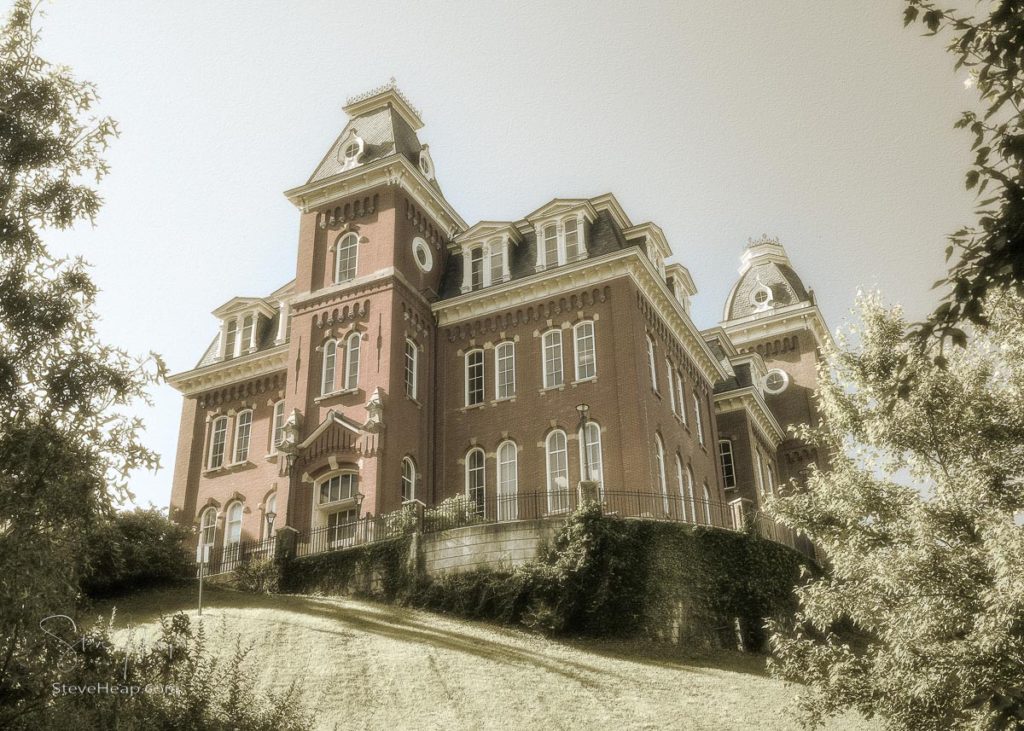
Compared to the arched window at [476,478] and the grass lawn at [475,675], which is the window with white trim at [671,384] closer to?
the arched window at [476,478]

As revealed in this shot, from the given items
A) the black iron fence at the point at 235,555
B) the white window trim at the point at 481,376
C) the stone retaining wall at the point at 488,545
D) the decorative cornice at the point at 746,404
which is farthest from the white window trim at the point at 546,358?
the decorative cornice at the point at 746,404

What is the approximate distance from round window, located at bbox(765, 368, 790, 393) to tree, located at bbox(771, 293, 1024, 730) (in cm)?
2977

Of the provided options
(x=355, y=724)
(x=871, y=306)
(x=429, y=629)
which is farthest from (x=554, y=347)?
(x=355, y=724)

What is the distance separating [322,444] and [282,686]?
1417cm

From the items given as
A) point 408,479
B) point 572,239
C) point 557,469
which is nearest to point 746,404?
point 572,239

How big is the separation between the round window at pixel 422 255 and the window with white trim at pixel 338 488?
8.54 metres

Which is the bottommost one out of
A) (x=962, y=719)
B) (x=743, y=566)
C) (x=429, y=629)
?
(x=962, y=719)

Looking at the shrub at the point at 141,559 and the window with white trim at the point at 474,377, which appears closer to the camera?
the shrub at the point at 141,559

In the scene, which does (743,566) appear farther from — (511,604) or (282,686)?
(282,686)

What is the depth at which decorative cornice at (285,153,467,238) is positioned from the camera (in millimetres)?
35781

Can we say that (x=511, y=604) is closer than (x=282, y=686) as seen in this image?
No

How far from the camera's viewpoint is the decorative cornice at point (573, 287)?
33.3 meters

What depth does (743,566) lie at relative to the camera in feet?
86.8

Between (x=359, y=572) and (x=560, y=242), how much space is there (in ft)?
45.6
